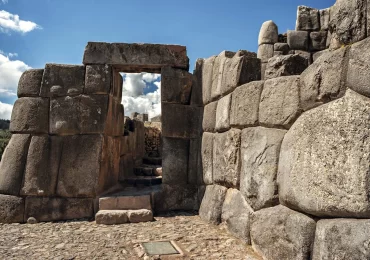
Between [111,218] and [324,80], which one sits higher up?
[324,80]

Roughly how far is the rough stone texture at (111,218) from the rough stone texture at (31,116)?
1.82 meters

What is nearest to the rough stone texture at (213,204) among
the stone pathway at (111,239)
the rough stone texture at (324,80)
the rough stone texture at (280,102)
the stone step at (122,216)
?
the stone pathway at (111,239)

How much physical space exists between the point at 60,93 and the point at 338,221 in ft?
16.3

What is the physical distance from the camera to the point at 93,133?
5.91 metres

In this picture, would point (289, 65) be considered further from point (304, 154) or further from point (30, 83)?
point (30, 83)

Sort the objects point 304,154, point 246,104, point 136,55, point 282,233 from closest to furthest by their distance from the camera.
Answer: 1. point 304,154
2. point 282,233
3. point 246,104
4. point 136,55

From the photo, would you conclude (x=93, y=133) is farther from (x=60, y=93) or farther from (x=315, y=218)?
(x=315, y=218)

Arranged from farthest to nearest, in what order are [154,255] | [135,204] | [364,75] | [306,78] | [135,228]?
[135,204], [135,228], [154,255], [306,78], [364,75]

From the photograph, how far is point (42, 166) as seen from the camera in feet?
19.0

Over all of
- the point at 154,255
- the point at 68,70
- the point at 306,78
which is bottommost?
the point at 154,255

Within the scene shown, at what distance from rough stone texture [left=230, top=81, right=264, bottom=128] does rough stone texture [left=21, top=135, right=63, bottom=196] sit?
3.16m

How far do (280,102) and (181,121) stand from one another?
2904 mm

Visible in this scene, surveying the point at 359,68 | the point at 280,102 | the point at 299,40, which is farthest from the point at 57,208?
the point at 299,40

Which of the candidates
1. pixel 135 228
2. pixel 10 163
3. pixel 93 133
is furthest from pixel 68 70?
pixel 135 228
